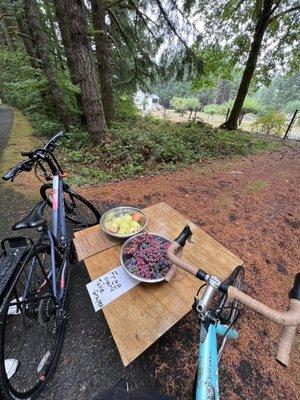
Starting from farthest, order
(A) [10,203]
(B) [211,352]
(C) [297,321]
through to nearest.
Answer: (A) [10,203], (B) [211,352], (C) [297,321]

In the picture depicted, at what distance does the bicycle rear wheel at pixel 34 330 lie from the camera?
4.27 feet

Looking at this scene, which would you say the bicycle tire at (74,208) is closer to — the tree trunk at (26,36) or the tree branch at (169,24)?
the tree trunk at (26,36)

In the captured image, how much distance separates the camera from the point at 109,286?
1406 mm

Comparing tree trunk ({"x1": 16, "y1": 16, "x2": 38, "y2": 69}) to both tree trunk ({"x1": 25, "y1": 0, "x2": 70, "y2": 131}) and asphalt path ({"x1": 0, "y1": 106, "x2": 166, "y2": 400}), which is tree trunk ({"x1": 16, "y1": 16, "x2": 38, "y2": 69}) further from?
asphalt path ({"x1": 0, "y1": 106, "x2": 166, "y2": 400})

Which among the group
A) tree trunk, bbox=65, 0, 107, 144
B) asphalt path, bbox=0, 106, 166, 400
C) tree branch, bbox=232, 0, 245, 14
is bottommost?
asphalt path, bbox=0, 106, 166, 400

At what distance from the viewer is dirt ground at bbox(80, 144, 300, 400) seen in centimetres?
142

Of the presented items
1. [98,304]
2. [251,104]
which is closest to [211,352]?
[98,304]

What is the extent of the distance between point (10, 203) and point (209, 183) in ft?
11.3

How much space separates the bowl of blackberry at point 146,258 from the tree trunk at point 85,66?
3.84 m

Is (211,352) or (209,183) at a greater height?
(211,352)

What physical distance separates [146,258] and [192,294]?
0.38 metres

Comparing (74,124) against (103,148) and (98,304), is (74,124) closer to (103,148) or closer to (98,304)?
(103,148)

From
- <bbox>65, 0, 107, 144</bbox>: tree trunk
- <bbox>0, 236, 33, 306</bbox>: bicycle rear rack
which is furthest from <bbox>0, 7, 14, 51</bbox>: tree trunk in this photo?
<bbox>0, 236, 33, 306</bbox>: bicycle rear rack

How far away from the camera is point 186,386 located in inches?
53.6
